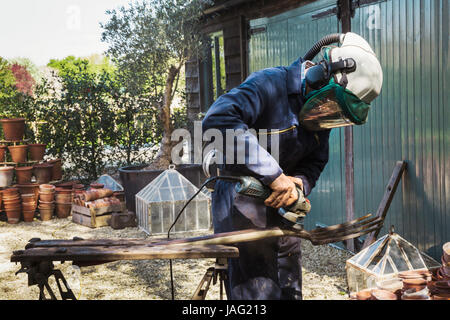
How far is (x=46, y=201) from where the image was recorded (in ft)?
25.7

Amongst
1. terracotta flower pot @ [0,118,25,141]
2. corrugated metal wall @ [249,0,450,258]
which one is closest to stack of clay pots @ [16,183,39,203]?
terracotta flower pot @ [0,118,25,141]

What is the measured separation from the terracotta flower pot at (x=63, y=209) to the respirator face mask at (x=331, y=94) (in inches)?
245

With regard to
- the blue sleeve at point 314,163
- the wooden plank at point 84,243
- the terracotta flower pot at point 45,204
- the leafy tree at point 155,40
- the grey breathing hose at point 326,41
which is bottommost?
the terracotta flower pot at point 45,204

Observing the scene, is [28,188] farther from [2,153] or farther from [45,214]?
[2,153]

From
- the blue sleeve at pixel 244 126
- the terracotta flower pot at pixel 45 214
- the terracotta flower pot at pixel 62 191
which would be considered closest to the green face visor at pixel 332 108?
the blue sleeve at pixel 244 126

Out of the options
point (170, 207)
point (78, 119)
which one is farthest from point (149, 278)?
point (78, 119)

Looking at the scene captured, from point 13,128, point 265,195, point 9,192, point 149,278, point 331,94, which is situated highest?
point 13,128

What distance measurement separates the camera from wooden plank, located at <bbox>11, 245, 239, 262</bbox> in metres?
2.19

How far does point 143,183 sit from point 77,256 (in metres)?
5.47

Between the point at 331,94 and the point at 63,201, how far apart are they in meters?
6.55

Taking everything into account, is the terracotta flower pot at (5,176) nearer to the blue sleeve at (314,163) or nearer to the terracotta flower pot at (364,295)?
the blue sleeve at (314,163)

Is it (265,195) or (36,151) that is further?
(36,151)

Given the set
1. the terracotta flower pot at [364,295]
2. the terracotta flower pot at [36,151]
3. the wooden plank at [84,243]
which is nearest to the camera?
the wooden plank at [84,243]

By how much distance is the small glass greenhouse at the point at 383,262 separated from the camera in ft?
12.3
